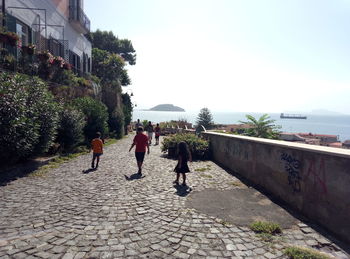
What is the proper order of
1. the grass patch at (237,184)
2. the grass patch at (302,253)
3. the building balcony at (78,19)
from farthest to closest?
the building balcony at (78,19) → the grass patch at (237,184) → the grass patch at (302,253)

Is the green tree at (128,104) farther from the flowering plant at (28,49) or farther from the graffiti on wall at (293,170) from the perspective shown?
the graffiti on wall at (293,170)

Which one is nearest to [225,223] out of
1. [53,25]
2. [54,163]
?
[54,163]

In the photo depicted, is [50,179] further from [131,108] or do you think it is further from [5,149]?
[131,108]

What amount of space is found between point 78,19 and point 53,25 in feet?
15.4

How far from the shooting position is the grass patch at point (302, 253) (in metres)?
3.49

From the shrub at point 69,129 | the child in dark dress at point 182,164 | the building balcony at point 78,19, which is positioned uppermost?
the building balcony at point 78,19

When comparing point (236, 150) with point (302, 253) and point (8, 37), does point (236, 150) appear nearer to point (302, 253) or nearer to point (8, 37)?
point (302, 253)

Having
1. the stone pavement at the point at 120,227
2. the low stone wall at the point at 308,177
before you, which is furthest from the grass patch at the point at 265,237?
the low stone wall at the point at 308,177

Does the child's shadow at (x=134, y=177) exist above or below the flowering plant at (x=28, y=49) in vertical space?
below

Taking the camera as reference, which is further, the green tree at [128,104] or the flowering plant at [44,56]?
the green tree at [128,104]

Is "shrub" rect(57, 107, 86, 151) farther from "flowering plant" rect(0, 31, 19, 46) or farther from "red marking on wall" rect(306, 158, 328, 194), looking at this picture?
"red marking on wall" rect(306, 158, 328, 194)

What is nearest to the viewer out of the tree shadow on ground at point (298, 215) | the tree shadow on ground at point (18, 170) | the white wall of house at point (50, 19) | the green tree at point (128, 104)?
the tree shadow on ground at point (298, 215)

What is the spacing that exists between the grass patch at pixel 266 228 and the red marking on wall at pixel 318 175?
1.17m

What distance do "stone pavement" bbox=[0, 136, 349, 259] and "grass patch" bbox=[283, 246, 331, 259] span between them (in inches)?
5.7
